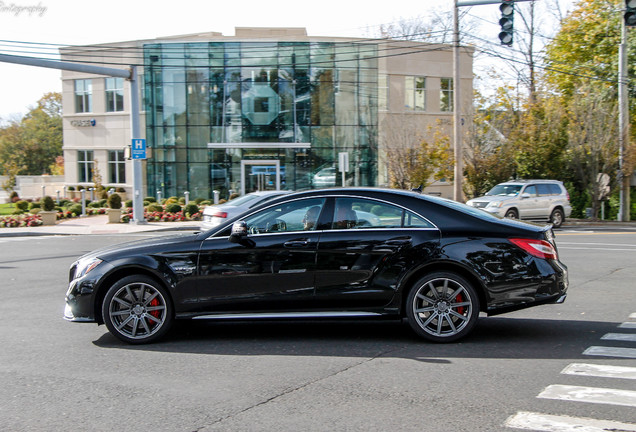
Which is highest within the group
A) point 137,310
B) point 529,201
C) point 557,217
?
point 529,201

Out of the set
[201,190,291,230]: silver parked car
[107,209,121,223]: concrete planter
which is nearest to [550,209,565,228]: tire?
[201,190,291,230]: silver parked car

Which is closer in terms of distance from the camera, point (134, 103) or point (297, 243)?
point (297, 243)

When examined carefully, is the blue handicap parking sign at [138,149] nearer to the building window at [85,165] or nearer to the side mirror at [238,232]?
the side mirror at [238,232]

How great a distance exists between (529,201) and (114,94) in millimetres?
30719

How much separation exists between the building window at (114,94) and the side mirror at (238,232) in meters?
39.6

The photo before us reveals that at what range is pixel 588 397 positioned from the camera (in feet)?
16.5

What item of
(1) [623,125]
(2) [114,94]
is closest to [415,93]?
(1) [623,125]

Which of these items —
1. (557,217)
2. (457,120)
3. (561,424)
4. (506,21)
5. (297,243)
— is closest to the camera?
(561,424)

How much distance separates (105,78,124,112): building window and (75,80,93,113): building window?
1419 millimetres

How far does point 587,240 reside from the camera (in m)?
18.7

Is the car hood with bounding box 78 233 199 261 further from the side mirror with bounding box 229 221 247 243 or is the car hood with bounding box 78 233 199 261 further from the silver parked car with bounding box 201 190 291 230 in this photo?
the silver parked car with bounding box 201 190 291 230

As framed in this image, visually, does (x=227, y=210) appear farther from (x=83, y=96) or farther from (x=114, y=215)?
(x=83, y=96)

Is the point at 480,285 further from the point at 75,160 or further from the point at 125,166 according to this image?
the point at 75,160

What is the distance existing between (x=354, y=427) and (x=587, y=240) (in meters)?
16.2
